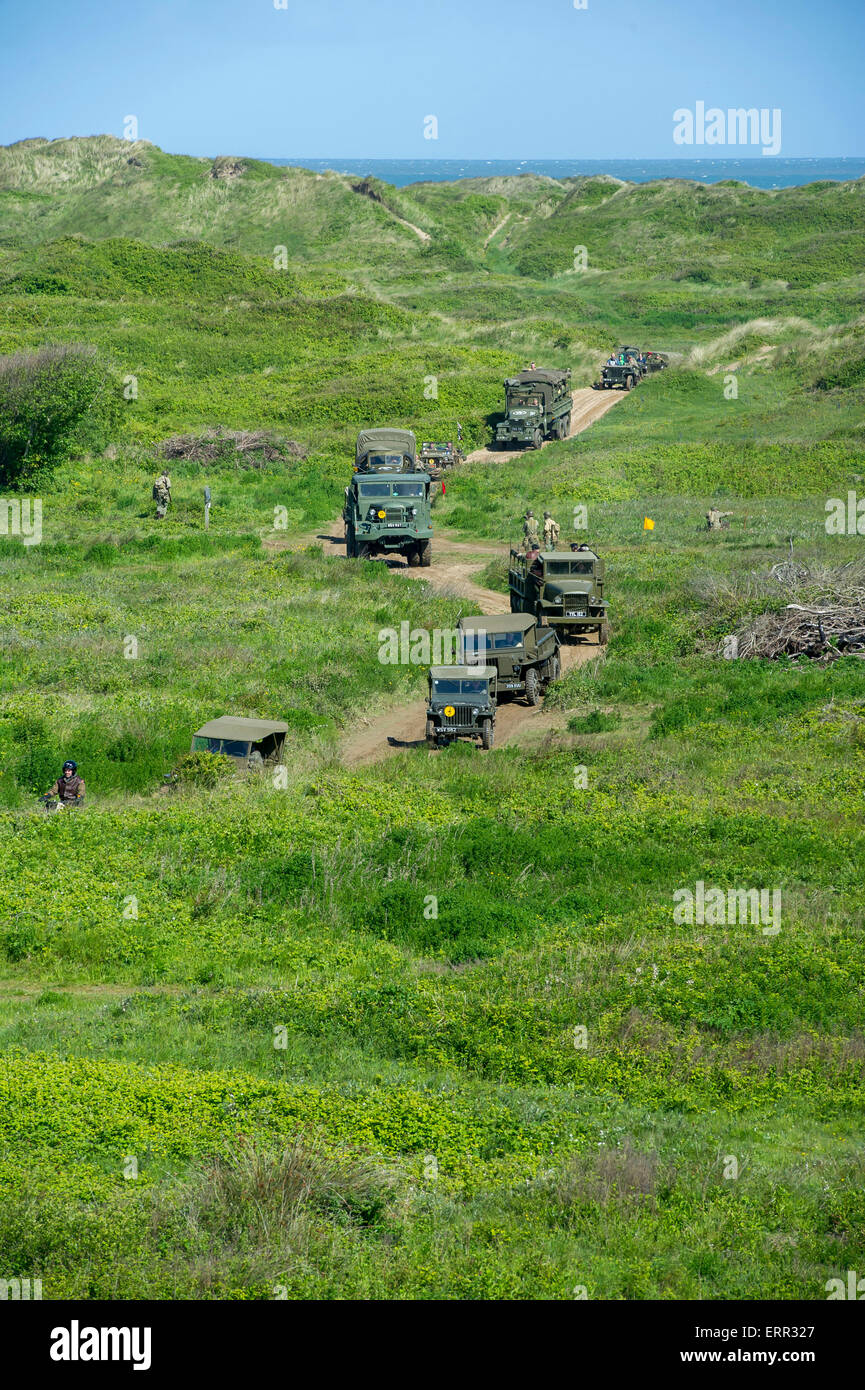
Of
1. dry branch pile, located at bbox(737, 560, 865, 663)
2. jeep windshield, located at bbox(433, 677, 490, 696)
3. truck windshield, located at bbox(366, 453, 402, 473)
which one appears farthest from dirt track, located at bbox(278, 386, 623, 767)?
dry branch pile, located at bbox(737, 560, 865, 663)

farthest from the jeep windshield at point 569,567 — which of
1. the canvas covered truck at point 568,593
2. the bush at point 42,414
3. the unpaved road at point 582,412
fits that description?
the bush at point 42,414

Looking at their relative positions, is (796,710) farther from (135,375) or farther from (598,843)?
(135,375)

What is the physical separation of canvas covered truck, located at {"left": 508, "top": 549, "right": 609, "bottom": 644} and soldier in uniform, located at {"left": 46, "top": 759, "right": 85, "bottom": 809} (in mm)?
10071

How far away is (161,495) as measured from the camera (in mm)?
35750

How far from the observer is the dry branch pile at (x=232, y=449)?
42.6m

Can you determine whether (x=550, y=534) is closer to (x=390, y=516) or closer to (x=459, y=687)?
(x=390, y=516)

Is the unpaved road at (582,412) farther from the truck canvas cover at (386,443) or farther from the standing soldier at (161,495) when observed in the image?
the standing soldier at (161,495)

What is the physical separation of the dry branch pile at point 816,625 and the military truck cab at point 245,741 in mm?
9215

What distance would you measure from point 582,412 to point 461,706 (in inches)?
1407

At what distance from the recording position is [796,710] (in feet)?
66.9

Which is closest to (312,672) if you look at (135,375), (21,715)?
(21,715)

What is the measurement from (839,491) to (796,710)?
18744 millimetres

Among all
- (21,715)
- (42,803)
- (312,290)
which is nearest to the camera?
(42,803)

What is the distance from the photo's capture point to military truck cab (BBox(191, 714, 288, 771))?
717 inches
